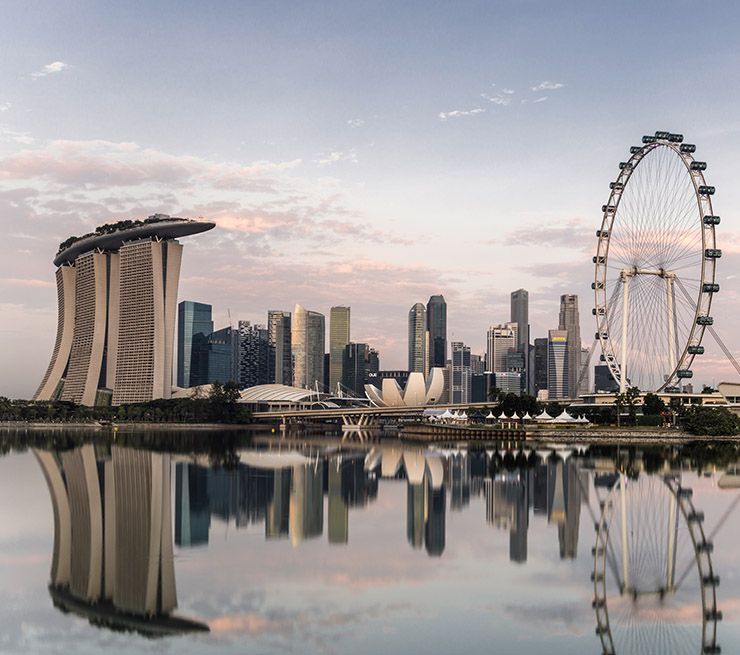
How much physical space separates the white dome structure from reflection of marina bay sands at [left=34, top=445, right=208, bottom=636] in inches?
4837

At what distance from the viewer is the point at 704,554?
29562 millimetres

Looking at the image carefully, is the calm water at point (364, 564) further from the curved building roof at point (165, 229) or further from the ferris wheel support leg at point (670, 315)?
the curved building roof at point (165, 229)

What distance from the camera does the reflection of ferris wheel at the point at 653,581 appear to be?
19.8 m

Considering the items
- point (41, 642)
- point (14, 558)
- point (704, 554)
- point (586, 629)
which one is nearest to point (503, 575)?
point (586, 629)

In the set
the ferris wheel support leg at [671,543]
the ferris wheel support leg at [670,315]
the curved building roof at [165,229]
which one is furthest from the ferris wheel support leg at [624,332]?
the curved building roof at [165,229]

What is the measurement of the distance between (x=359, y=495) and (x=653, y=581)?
21897mm

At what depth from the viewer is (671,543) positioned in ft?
103

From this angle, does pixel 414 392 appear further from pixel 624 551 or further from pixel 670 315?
pixel 624 551

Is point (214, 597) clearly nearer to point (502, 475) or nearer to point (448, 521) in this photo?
point (448, 521)

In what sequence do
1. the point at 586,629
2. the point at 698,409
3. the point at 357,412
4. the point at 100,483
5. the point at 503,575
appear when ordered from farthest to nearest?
the point at 357,412 → the point at 698,409 → the point at 100,483 → the point at 503,575 → the point at 586,629

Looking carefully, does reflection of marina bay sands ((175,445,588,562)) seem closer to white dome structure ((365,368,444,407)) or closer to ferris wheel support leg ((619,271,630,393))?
ferris wheel support leg ((619,271,630,393))

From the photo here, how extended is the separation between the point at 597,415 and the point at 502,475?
68026 mm

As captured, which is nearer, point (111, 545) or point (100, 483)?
point (111, 545)

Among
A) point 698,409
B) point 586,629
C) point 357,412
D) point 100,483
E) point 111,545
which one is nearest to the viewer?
point 586,629
